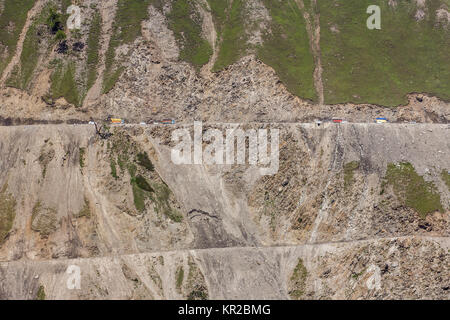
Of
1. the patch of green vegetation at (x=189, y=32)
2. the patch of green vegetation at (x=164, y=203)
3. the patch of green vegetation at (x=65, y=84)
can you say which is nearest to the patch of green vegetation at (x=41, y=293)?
the patch of green vegetation at (x=164, y=203)

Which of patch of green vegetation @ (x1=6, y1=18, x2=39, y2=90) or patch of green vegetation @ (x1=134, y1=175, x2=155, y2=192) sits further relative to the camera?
patch of green vegetation @ (x1=6, y1=18, x2=39, y2=90)

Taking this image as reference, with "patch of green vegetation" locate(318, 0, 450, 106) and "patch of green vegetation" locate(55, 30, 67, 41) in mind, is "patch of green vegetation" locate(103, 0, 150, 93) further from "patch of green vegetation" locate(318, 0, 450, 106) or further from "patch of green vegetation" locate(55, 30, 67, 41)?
"patch of green vegetation" locate(318, 0, 450, 106)

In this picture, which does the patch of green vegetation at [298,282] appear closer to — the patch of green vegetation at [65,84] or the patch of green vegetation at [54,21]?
the patch of green vegetation at [65,84]

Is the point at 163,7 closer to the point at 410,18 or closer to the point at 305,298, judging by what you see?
the point at 410,18

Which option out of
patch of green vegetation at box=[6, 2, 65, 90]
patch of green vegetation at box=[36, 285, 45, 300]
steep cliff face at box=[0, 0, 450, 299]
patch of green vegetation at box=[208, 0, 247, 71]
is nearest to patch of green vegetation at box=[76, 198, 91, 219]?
steep cliff face at box=[0, 0, 450, 299]

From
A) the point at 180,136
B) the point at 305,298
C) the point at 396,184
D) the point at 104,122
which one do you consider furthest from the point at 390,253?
the point at 104,122

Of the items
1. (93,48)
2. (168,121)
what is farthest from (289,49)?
(93,48)

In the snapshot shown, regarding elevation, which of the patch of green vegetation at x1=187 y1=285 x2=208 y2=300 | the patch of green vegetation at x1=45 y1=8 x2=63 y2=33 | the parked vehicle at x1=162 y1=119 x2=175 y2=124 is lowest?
the patch of green vegetation at x1=187 y1=285 x2=208 y2=300
